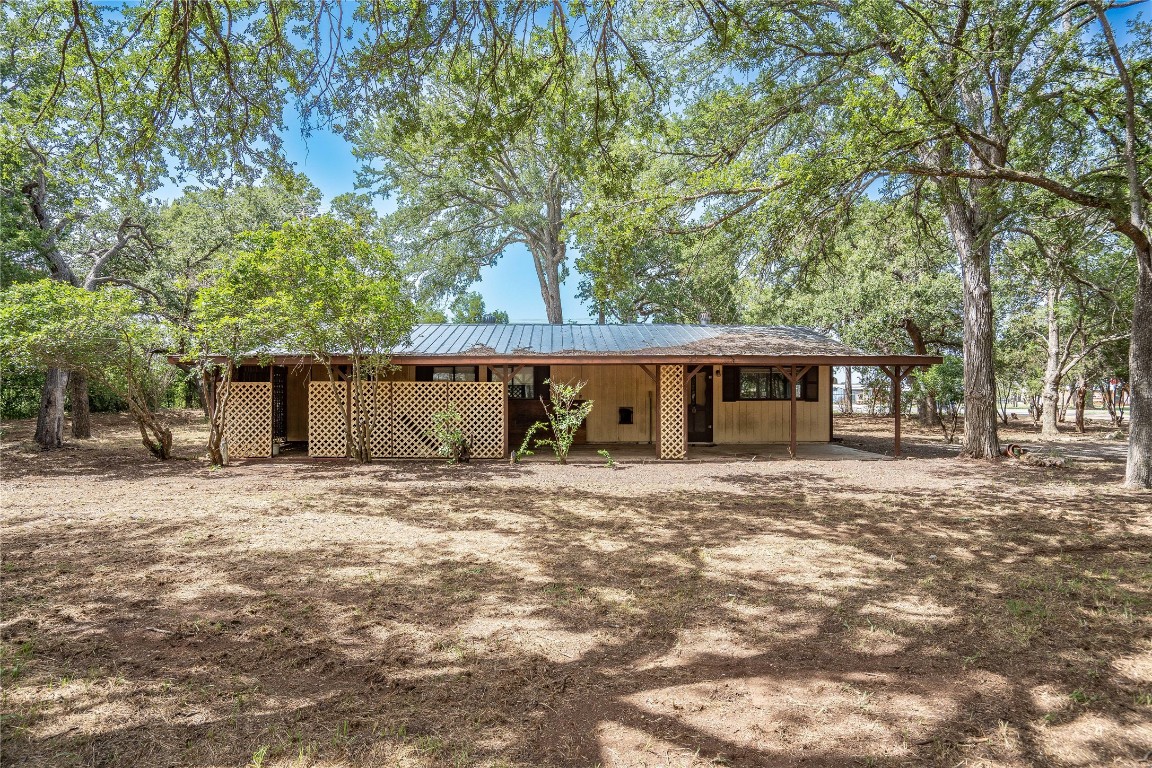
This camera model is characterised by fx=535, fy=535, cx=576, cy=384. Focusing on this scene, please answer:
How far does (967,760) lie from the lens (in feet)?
7.25

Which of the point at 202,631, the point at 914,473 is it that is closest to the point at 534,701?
the point at 202,631

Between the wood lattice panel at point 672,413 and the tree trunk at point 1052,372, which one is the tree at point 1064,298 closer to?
the tree trunk at point 1052,372

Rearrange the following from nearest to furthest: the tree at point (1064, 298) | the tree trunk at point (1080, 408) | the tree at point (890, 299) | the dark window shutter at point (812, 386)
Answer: the tree at point (1064, 298) < the dark window shutter at point (812, 386) < the tree at point (890, 299) < the tree trunk at point (1080, 408)

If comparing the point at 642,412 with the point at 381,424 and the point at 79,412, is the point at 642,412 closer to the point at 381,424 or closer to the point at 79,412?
the point at 381,424

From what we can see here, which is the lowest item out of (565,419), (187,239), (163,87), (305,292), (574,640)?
(574,640)

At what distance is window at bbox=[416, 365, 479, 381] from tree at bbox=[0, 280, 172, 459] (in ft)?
16.9

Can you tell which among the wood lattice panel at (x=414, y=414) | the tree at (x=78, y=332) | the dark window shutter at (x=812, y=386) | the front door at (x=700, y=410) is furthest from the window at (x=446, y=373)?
the dark window shutter at (x=812, y=386)

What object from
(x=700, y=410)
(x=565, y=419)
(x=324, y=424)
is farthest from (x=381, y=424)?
(x=700, y=410)

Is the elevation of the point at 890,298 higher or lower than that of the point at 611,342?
higher

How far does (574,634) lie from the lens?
11.1 feet

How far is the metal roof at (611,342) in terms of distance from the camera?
11.4 metres

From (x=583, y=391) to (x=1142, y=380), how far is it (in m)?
9.87

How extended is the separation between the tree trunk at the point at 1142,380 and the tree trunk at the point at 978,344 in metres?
3.01

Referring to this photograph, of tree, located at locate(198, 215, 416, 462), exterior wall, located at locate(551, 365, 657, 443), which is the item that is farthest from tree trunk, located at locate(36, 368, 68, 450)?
exterior wall, located at locate(551, 365, 657, 443)
